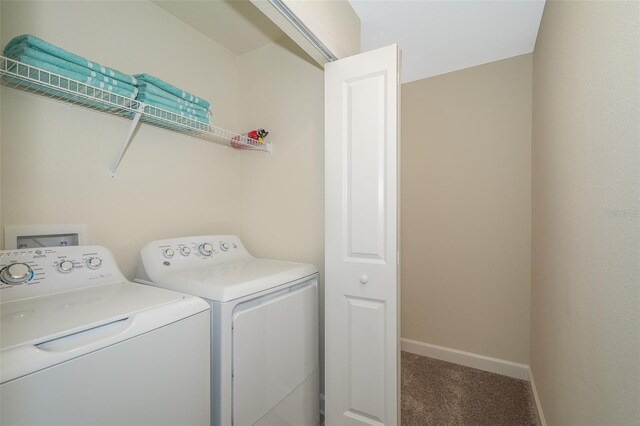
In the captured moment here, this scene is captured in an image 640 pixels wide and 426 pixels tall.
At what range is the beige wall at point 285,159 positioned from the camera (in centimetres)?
187

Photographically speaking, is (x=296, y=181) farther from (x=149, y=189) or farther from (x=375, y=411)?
(x=375, y=411)

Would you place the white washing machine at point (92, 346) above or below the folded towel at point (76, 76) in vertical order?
below

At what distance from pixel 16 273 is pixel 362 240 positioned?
143cm

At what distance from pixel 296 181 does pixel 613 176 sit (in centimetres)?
152

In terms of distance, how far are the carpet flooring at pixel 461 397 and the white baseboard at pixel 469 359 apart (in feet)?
0.14

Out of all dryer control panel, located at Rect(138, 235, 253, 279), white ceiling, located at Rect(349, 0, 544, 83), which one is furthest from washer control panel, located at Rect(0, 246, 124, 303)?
white ceiling, located at Rect(349, 0, 544, 83)

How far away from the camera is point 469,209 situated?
241 cm

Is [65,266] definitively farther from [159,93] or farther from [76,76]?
[159,93]

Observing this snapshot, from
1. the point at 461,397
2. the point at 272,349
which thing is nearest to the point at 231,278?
the point at 272,349

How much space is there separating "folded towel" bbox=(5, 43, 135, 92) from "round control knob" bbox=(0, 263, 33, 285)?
2.54ft

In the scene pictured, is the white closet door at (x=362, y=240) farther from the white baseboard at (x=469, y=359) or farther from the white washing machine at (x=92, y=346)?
the white baseboard at (x=469, y=359)

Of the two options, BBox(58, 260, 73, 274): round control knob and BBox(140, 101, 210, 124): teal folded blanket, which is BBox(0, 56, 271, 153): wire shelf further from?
BBox(58, 260, 73, 274): round control knob

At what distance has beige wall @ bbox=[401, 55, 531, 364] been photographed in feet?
7.27

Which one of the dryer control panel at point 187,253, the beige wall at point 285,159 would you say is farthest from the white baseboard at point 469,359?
the dryer control panel at point 187,253
